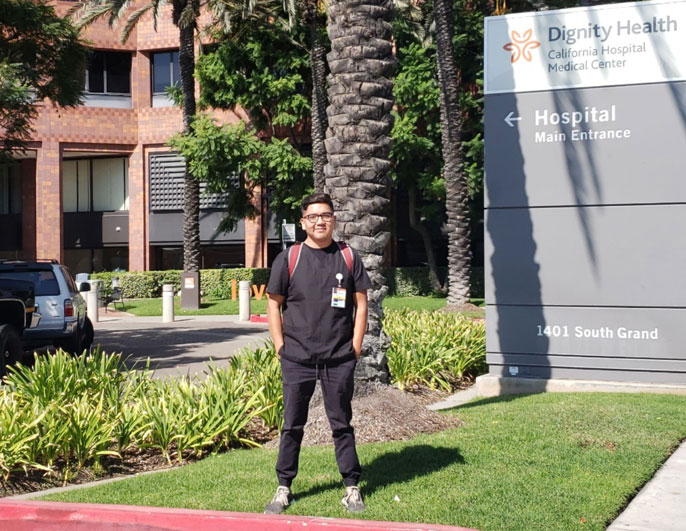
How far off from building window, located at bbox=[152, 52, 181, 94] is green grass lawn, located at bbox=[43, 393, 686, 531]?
39.0 meters

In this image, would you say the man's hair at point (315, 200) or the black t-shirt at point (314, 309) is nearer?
the black t-shirt at point (314, 309)

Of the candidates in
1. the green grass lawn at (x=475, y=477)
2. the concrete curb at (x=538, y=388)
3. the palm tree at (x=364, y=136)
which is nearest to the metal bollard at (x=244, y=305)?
the concrete curb at (x=538, y=388)

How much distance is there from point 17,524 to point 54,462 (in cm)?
184

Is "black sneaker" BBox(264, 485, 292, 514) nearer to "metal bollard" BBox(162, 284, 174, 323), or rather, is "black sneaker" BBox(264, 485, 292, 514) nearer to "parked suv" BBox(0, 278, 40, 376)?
"parked suv" BBox(0, 278, 40, 376)

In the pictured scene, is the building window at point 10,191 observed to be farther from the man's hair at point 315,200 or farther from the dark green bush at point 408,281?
the man's hair at point 315,200

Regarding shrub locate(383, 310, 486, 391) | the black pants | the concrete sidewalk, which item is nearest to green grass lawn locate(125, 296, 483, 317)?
shrub locate(383, 310, 486, 391)

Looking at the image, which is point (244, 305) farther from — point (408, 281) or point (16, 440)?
point (16, 440)

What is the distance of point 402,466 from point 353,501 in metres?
1.15

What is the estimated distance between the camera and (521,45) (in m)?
11.9

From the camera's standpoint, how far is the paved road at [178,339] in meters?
16.5

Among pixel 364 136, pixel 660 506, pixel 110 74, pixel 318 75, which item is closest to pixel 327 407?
pixel 660 506

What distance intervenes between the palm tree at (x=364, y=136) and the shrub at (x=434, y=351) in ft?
10.4

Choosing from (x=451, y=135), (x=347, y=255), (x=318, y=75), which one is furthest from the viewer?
(x=318, y=75)

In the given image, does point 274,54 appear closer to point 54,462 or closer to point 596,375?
point 596,375
